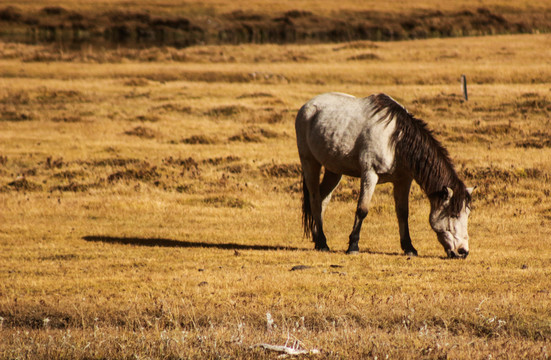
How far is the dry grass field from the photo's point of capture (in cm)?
761

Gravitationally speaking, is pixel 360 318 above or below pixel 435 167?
below

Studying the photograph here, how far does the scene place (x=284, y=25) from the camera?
102 m

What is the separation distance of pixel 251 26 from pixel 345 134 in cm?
9085

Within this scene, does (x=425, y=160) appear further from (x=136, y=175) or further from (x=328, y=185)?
(x=136, y=175)

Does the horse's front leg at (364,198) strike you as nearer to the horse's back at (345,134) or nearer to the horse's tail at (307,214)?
the horse's back at (345,134)

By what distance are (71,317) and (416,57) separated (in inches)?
2124

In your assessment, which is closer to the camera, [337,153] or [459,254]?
[459,254]

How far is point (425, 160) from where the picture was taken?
1221 cm

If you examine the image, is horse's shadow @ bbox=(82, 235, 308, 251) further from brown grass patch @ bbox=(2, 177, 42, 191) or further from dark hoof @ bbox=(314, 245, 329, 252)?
brown grass patch @ bbox=(2, 177, 42, 191)

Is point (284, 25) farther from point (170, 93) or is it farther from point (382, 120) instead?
point (382, 120)

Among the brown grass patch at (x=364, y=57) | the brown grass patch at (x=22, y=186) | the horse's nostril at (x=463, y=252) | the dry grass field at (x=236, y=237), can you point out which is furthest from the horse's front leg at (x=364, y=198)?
the brown grass patch at (x=364, y=57)

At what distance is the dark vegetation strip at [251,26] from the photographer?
3600 inches

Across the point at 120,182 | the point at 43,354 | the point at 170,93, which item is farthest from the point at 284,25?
the point at 43,354

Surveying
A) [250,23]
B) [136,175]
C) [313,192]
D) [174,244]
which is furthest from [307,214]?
[250,23]
